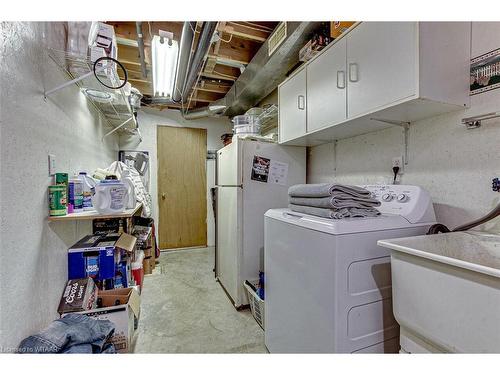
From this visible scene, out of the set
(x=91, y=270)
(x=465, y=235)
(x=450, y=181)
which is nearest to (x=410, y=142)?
(x=450, y=181)

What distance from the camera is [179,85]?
2.80m

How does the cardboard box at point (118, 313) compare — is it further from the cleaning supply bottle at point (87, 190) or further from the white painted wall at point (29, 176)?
the cleaning supply bottle at point (87, 190)

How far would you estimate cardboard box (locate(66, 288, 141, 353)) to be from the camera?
152cm

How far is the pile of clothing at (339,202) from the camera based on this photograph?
4.04ft

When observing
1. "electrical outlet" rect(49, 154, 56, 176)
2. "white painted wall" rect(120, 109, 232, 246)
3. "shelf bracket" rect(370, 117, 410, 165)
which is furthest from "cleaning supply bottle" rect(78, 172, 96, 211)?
"white painted wall" rect(120, 109, 232, 246)

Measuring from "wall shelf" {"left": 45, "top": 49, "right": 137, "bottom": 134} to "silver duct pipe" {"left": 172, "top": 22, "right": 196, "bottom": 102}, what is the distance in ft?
1.93

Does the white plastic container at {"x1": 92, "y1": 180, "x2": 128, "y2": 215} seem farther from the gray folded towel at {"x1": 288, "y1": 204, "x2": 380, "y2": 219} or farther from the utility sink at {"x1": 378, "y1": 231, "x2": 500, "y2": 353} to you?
the utility sink at {"x1": 378, "y1": 231, "x2": 500, "y2": 353}

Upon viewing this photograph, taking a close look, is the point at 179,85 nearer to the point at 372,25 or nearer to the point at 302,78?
the point at 302,78

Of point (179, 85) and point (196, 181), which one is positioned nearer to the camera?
point (179, 85)

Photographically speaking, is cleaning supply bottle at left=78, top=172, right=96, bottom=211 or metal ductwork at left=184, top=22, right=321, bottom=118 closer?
cleaning supply bottle at left=78, top=172, right=96, bottom=211

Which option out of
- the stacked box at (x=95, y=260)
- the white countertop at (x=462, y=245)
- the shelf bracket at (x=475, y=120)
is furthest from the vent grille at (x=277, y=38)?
the stacked box at (x=95, y=260)

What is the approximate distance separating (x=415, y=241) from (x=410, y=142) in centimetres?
75

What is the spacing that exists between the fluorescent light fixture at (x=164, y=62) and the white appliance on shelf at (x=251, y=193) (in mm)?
939

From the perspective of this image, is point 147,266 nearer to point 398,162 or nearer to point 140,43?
point 140,43
